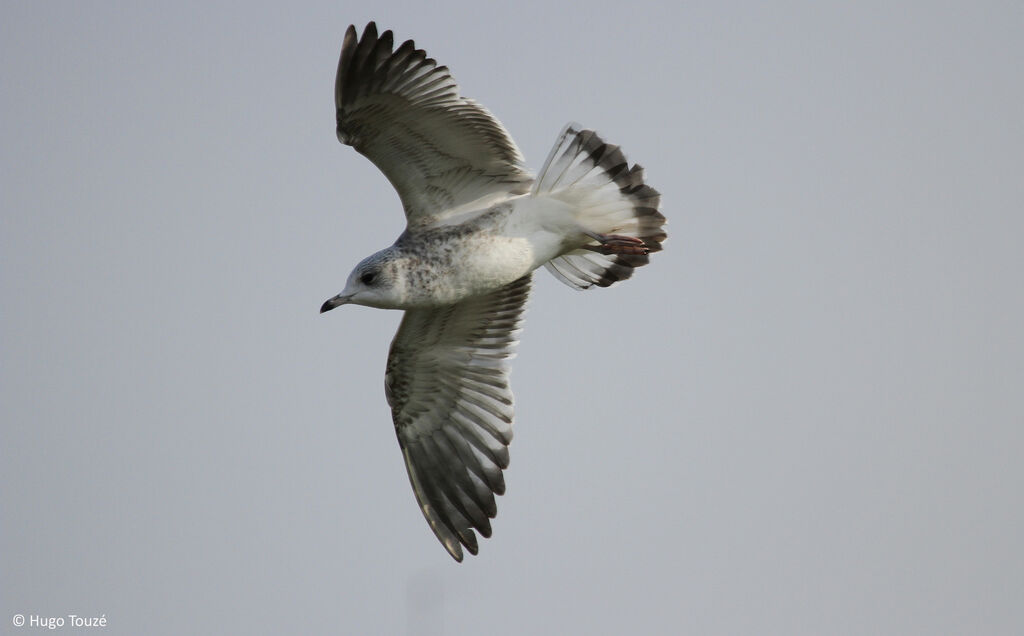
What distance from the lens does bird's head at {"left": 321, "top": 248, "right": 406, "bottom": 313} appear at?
899cm

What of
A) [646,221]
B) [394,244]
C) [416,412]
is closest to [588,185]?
[646,221]

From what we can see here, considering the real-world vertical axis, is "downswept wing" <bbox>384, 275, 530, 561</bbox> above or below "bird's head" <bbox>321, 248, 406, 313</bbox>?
below

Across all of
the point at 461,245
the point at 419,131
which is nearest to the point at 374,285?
the point at 461,245

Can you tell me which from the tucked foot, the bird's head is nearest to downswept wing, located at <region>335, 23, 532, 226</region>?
the bird's head

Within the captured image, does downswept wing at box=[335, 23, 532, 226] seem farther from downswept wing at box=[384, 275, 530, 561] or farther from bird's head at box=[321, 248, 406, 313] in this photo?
downswept wing at box=[384, 275, 530, 561]

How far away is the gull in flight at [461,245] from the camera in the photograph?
8.87m

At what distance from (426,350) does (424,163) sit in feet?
5.26

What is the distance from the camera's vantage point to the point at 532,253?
9297 mm

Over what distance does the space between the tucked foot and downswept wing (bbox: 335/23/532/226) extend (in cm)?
61

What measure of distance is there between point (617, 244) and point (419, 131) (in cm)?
154

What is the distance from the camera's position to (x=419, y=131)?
29.5ft

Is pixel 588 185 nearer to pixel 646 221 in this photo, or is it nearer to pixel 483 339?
pixel 646 221

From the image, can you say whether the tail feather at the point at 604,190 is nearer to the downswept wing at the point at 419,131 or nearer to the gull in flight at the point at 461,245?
the gull in flight at the point at 461,245

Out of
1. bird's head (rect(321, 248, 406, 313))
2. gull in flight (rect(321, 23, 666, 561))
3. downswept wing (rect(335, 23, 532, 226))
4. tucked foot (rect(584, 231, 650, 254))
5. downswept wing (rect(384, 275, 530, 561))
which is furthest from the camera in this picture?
downswept wing (rect(384, 275, 530, 561))
